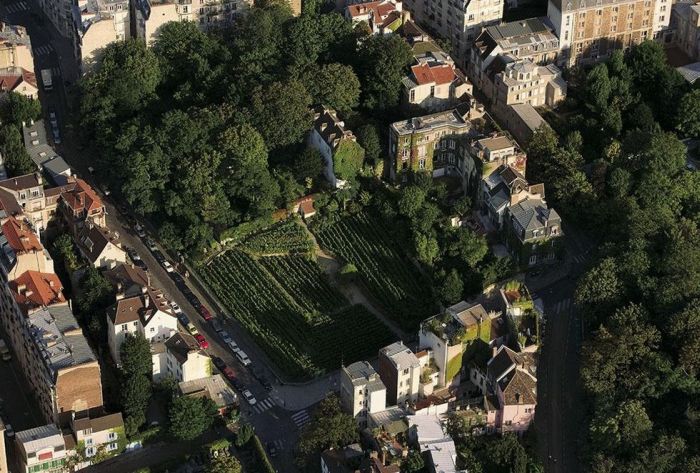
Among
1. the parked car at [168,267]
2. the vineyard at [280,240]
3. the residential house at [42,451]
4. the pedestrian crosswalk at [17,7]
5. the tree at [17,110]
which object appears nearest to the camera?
the residential house at [42,451]

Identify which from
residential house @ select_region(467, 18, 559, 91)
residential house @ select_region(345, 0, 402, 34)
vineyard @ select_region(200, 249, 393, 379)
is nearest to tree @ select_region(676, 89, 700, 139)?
residential house @ select_region(467, 18, 559, 91)

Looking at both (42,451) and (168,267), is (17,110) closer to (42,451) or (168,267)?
(168,267)

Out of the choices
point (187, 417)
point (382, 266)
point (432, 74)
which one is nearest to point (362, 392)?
point (187, 417)

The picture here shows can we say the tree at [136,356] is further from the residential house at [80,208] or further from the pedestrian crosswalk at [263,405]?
the residential house at [80,208]

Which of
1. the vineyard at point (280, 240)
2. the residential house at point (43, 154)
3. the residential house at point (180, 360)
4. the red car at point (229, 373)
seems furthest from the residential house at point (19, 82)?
the red car at point (229, 373)

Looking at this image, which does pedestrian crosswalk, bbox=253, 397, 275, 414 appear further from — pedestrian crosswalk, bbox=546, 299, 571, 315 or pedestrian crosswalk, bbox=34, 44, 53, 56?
pedestrian crosswalk, bbox=34, 44, 53, 56

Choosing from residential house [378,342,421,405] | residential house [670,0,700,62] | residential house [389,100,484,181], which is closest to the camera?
residential house [378,342,421,405]
